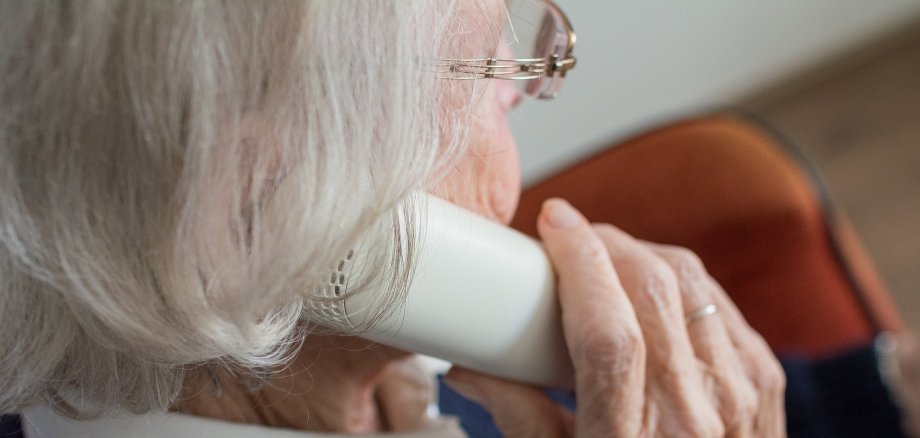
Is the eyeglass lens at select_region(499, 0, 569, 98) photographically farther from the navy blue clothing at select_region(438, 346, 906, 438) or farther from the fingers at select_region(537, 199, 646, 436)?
the navy blue clothing at select_region(438, 346, 906, 438)

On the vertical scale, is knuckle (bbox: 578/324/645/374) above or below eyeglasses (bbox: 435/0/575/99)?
below

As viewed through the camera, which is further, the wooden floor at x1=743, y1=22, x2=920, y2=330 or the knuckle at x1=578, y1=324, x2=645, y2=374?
the wooden floor at x1=743, y1=22, x2=920, y2=330

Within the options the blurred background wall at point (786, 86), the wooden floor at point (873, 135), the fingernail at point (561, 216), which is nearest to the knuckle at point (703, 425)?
the fingernail at point (561, 216)

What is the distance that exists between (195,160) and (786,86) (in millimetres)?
2123

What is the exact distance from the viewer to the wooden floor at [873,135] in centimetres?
198

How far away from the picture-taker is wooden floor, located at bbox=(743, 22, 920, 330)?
6.48 feet

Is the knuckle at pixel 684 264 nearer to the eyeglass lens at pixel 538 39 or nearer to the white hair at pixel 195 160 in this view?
the eyeglass lens at pixel 538 39

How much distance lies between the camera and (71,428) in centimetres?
65

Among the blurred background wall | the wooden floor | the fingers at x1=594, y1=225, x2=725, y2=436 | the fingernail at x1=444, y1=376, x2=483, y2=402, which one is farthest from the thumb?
the wooden floor

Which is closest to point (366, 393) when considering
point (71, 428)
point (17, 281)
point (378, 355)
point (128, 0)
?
point (378, 355)

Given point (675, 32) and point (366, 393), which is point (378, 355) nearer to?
point (366, 393)

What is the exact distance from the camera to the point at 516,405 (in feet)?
2.67

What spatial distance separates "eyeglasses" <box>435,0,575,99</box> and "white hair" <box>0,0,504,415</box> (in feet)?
0.13

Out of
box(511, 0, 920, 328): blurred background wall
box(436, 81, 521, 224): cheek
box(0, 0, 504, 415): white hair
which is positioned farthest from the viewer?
box(511, 0, 920, 328): blurred background wall
